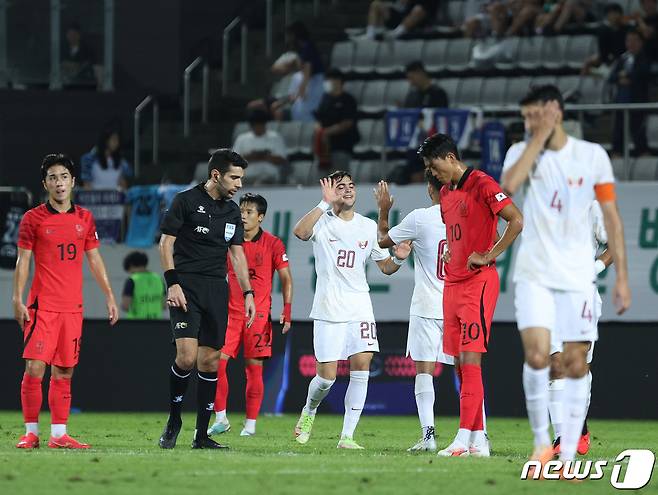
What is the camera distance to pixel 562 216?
947 centimetres

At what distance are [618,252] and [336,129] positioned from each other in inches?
476

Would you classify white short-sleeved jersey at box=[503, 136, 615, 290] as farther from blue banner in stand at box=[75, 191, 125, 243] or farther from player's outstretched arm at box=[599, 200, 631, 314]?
blue banner in stand at box=[75, 191, 125, 243]

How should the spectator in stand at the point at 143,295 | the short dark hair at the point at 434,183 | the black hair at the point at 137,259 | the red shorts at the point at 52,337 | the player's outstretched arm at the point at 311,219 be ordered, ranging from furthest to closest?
the black hair at the point at 137,259 → the spectator in stand at the point at 143,295 → the player's outstretched arm at the point at 311,219 → the short dark hair at the point at 434,183 → the red shorts at the point at 52,337

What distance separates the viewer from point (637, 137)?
62.6 ft

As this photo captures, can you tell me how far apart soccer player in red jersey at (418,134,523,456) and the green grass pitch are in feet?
1.28

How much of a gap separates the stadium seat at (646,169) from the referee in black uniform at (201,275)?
8278mm

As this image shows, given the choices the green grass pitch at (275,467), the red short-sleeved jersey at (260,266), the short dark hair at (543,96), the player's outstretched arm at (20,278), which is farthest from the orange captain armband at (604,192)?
the red short-sleeved jersey at (260,266)

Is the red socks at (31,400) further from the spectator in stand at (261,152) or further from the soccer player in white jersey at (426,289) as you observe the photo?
the spectator in stand at (261,152)

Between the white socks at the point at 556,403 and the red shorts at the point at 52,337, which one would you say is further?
the red shorts at the point at 52,337

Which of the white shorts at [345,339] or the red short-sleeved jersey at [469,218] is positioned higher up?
the red short-sleeved jersey at [469,218]

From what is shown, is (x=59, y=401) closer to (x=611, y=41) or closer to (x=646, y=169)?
(x=646, y=169)

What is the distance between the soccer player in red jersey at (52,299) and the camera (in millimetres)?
12383

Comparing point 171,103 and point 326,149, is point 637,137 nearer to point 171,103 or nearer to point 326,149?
point 326,149

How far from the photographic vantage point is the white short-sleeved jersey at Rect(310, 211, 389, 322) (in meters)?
13.4
